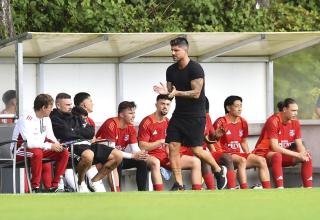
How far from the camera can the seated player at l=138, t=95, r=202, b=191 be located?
19.1m

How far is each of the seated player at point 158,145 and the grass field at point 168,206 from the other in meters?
3.94

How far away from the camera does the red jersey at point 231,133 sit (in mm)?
20234

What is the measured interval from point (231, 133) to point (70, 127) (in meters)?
2.77

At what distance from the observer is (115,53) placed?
21281mm

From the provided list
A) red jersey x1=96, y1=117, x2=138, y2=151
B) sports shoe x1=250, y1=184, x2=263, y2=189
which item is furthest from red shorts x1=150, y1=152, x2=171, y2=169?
sports shoe x1=250, y1=184, x2=263, y2=189

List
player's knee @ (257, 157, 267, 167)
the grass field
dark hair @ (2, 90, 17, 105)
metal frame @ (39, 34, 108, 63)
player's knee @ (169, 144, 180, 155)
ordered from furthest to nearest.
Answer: player's knee @ (257, 157, 267, 167) < metal frame @ (39, 34, 108, 63) < dark hair @ (2, 90, 17, 105) < player's knee @ (169, 144, 180, 155) < the grass field

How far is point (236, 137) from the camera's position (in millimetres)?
20266

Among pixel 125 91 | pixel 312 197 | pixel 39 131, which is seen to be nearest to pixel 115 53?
pixel 125 91

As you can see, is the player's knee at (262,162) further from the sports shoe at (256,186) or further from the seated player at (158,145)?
the seated player at (158,145)

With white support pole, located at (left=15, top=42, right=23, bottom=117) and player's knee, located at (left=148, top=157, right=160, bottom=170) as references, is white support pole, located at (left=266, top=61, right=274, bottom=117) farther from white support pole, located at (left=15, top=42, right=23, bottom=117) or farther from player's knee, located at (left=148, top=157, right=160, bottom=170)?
white support pole, located at (left=15, top=42, right=23, bottom=117)

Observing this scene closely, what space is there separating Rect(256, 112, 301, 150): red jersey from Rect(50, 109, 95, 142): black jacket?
2918 millimetres

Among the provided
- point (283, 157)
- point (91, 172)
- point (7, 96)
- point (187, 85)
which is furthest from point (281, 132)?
point (7, 96)

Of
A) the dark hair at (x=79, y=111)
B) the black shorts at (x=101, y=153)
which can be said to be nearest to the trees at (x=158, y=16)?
the dark hair at (x=79, y=111)

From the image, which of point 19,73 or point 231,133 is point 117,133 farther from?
point 231,133
